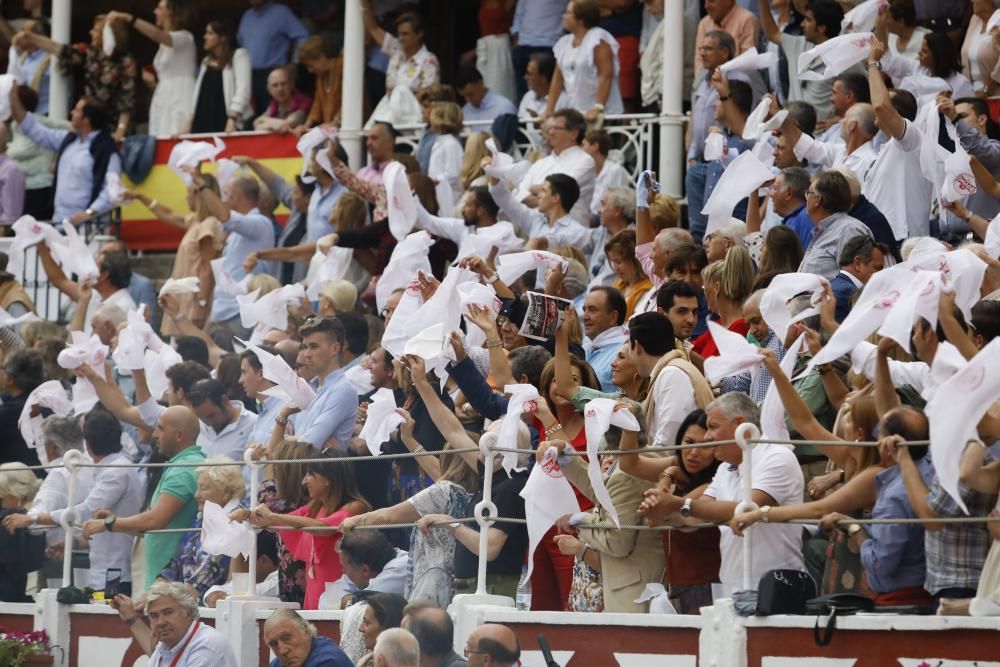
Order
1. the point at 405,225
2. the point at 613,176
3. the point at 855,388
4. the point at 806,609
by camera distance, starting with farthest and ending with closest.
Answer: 1. the point at 613,176
2. the point at 405,225
3. the point at 855,388
4. the point at 806,609

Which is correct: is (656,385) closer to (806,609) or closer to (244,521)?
(806,609)

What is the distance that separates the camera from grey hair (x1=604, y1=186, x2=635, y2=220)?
484 inches

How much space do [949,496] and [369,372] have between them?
166 inches

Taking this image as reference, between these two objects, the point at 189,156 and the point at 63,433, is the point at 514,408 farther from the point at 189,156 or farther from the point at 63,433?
the point at 189,156

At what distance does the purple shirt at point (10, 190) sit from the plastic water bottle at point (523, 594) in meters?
9.08

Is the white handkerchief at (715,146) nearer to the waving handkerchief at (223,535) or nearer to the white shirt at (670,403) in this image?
the white shirt at (670,403)

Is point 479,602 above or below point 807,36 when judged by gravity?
below

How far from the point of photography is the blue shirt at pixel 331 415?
1049 centimetres

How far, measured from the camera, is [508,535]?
30.4ft

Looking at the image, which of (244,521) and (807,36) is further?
(807,36)

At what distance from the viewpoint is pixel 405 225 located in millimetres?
12984

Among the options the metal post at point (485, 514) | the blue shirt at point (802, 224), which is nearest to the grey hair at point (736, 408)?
the metal post at point (485, 514)

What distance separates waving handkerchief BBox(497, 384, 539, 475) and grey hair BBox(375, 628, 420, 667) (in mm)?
977

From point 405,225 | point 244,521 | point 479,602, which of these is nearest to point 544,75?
point 405,225
